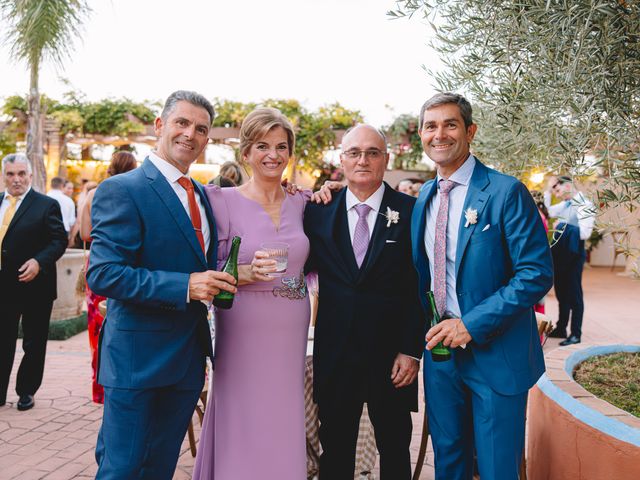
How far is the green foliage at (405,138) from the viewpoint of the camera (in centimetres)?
1196

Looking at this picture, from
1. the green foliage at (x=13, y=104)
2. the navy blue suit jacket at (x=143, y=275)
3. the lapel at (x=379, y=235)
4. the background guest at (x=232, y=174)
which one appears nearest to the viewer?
the navy blue suit jacket at (x=143, y=275)

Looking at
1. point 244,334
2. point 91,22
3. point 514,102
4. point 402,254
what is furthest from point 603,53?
point 91,22

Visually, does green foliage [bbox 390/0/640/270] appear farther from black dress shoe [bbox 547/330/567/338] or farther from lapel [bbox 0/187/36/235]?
black dress shoe [bbox 547/330/567/338]

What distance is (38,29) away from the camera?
794 centimetres

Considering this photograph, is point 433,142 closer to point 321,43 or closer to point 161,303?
point 161,303

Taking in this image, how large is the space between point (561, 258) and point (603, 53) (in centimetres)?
587

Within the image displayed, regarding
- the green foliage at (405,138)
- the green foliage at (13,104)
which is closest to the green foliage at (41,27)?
the green foliage at (13,104)

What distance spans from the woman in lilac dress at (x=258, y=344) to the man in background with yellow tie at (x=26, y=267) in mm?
2697

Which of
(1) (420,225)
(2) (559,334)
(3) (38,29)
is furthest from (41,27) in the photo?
(2) (559,334)

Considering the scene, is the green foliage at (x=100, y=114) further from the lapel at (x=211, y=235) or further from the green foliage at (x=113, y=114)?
the lapel at (x=211, y=235)

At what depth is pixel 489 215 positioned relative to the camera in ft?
7.17

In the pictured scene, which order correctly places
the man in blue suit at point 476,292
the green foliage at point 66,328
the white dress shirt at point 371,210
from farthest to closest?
the green foliage at point 66,328
the white dress shirt at point 371,210
the man in blue suit at point 476,292

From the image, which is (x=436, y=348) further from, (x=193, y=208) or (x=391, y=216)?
(x=193, y=208)

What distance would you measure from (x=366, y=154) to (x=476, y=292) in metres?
0.91
